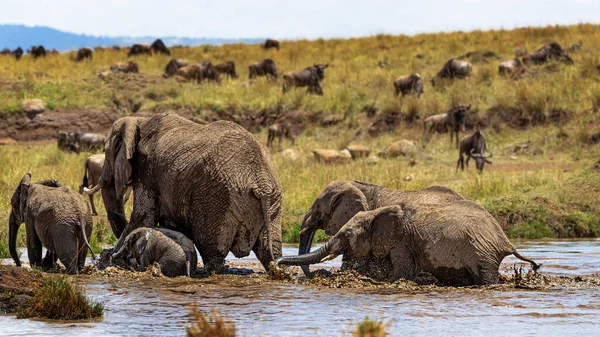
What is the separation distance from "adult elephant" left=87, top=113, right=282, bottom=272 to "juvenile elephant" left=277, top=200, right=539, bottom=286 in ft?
2.50

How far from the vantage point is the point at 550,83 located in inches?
1315

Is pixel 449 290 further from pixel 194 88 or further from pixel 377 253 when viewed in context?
pixel 194 88

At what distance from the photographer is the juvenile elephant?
36.1 feet

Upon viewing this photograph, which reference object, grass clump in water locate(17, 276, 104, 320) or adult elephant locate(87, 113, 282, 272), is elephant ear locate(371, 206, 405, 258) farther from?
grass clump in water locate(17, 276, 104, 320)

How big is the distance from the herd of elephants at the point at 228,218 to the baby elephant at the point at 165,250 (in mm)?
11

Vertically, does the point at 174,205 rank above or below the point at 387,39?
below

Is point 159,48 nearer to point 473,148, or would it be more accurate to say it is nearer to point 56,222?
point 473,148

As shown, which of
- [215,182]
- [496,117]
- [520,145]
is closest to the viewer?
[215,182]

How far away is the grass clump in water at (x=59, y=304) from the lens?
31.0 feet

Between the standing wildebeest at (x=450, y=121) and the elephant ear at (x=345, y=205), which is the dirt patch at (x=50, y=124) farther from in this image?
the elephant ear at (x=345, y=205)

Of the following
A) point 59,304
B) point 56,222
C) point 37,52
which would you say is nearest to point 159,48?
point 37,52

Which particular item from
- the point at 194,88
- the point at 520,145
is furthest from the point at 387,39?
the point at 520,145

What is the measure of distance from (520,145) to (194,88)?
1445cm

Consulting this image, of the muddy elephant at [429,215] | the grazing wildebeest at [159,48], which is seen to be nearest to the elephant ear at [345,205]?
the muddy elephant at [429,215]
